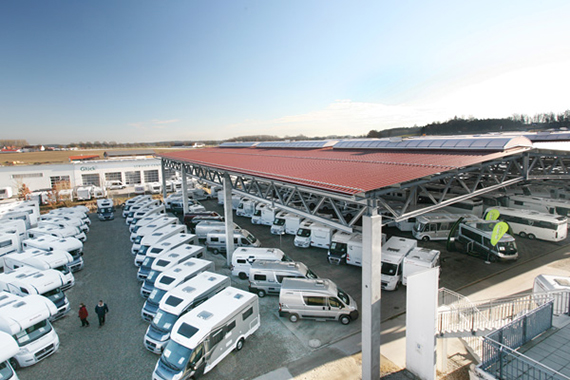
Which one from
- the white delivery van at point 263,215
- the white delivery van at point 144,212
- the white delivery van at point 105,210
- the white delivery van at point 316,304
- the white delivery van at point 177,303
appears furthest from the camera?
the white delivery van at point 105,210

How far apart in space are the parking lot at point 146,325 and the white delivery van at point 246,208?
7.95 meters

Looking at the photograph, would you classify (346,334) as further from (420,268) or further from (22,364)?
(22,364)

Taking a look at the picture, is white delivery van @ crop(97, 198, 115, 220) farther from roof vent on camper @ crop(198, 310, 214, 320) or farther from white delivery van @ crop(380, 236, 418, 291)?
white delivery van @ crop(380, 236, 418, 291)

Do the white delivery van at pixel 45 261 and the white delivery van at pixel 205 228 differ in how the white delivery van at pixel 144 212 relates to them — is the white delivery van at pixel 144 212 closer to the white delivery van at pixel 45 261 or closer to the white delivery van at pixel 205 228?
the white delivery van at pixel 205 228

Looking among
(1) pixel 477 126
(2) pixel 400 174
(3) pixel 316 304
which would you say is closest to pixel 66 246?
(3) pixel 316 304

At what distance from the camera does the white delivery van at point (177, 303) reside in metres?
8.77

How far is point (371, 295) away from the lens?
24.1ft

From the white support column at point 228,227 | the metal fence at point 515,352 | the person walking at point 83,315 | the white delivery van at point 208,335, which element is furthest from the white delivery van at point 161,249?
the metal fence at point 515,352

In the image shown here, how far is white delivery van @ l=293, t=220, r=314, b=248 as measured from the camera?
56.4ft

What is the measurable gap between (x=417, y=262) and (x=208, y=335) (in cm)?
845

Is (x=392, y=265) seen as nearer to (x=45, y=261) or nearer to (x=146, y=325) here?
(x=146, y=325)

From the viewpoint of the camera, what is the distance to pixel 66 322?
1065cm

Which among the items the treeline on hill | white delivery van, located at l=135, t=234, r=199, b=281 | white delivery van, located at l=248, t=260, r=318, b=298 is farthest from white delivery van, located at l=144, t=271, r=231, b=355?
the treeline on hill

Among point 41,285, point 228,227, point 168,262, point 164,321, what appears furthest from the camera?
point 228,227
